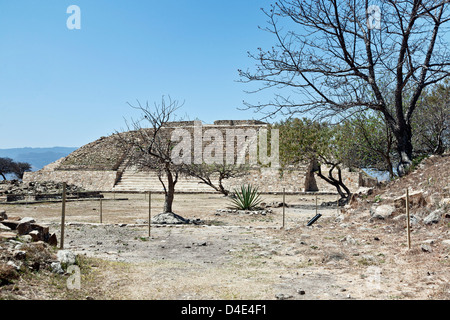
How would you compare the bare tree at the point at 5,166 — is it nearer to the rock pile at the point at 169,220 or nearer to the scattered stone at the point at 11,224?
the rock pile at the point at 169,220

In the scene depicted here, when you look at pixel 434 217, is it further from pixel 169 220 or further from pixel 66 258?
pixel 169 220

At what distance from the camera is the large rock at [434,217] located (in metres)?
8.33

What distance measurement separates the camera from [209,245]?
9.37 m

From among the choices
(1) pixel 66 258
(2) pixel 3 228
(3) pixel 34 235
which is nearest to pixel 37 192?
Answer: (2) pixel 3 228

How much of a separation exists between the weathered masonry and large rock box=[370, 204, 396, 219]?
14.6 metres

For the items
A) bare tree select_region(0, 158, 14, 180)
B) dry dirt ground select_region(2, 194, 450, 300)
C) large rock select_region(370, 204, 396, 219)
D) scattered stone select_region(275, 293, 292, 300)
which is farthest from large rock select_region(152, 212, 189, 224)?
bare tree select_region(0, 158, 14, 180)

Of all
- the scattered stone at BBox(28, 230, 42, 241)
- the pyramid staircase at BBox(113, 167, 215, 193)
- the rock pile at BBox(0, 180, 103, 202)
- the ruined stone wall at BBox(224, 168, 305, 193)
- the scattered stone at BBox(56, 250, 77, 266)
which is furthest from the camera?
the pyramid staircase at BBox(113, 167, 215, 193)

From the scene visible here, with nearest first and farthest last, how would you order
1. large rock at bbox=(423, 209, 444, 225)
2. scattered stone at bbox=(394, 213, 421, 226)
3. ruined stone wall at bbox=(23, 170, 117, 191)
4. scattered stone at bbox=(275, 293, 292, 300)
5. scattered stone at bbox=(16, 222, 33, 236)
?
scattered stone at bbox=(275, 293, 292, 300) < scattered stone at bbox=(16, 222, 33, 236) < large rock at bbox=(423, 209, 444, 225) < scattered stone at bbox=(394, 213, 421, 226) < ruined stone wall at bbox=(23, 170, 117, 191)

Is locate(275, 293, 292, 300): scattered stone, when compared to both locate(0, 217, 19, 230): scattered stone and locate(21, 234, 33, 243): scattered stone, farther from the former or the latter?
locate(0, 217, 19, 230): scattered stone

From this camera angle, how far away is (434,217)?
8398 millimetres

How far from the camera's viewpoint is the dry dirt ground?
5277 mm

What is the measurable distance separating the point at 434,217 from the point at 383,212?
1.61 meters

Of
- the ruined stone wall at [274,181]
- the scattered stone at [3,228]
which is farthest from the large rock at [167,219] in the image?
the ruined stone wall at [274,181]
